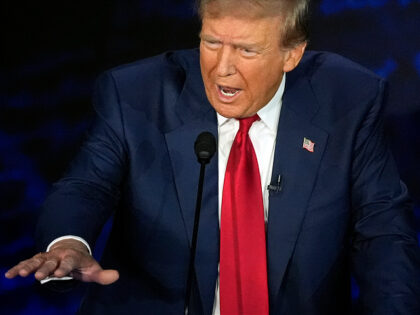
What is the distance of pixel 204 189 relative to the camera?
2.28 meters

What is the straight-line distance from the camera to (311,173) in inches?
91.3

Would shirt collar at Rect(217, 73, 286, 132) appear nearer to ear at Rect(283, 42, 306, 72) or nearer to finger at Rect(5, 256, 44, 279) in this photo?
ear at Rect(283, 42, 306, 72)

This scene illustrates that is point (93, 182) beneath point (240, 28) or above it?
beneath

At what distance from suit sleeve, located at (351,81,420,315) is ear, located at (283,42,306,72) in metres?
0.25

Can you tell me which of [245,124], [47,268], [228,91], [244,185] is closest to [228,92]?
[228,91]

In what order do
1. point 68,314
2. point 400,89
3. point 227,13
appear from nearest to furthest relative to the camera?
point 227,13
point 400,89
point 68,314

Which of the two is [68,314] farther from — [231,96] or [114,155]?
[231,96]

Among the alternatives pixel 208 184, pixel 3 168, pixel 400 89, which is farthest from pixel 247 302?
pixel 3 168

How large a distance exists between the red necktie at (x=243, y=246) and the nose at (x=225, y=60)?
0.24m

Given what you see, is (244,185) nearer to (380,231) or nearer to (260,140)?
(260,140)

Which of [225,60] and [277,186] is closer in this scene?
[225,60]

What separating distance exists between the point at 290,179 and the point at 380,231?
26cm

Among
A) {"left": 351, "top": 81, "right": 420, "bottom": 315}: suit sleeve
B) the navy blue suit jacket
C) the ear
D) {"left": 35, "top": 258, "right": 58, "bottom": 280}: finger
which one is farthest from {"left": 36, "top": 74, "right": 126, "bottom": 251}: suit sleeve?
{"left": 351, "top": 81, "right": 420, "bottom": 315}: suit sleeve

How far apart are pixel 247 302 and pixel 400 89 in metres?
1.08
